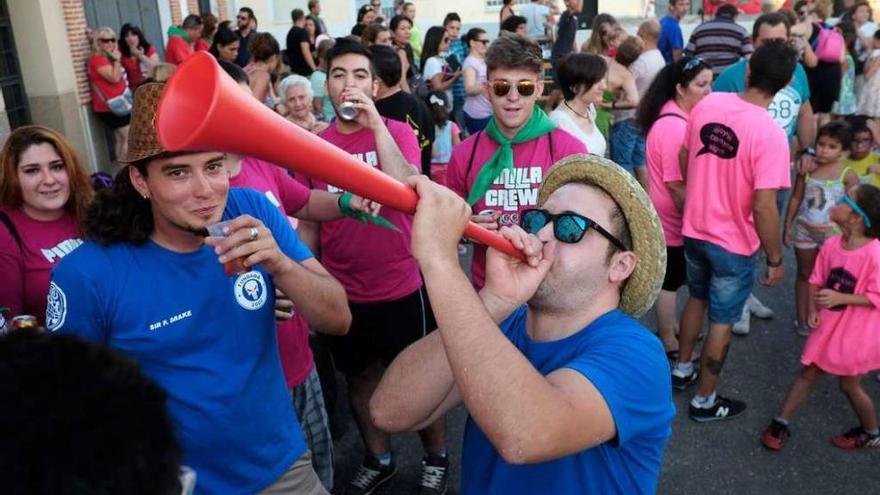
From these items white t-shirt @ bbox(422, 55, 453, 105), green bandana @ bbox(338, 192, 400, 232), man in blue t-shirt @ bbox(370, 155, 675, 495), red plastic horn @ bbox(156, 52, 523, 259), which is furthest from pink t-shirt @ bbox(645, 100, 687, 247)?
white t-shirt @ bbox(422, 55, 453, 105)

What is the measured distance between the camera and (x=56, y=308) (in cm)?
201

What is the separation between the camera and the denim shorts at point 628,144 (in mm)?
7566

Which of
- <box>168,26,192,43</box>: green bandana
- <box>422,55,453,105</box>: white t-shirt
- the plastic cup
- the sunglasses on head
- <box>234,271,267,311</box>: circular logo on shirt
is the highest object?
the sunglasses on head

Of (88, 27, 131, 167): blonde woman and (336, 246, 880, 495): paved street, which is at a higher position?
(88, 27, 131, 167): blonde woman

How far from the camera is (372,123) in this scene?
11.0 feet

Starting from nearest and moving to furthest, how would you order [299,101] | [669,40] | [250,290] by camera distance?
[250,290], [299,101], [669,40]

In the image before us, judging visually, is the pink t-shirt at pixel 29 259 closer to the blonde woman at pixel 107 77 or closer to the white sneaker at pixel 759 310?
the white sneaker at pixel 759 310

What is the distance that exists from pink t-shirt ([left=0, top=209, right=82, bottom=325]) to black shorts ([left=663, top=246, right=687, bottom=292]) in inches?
135

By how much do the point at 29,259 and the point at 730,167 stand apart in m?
3.49

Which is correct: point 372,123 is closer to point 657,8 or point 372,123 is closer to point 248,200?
point 248,200

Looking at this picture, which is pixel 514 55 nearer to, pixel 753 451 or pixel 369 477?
pixel 369 477

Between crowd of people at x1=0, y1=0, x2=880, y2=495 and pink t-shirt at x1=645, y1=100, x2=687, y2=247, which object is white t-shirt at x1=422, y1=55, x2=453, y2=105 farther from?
pink t-shirt at x1=645, y1=100, x2=687, y2=247

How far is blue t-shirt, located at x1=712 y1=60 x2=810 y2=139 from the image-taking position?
5465 millimetres

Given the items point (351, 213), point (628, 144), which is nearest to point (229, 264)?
point (351, 213)
